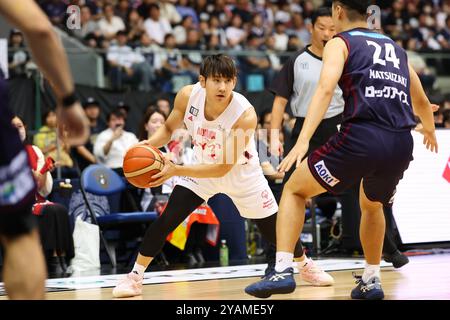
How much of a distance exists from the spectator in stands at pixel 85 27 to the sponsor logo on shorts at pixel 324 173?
419 inches

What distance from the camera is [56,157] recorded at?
11.5 metres

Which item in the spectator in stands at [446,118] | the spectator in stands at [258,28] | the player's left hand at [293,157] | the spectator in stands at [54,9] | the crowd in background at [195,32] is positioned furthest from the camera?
the spectator in stands at [258,28]

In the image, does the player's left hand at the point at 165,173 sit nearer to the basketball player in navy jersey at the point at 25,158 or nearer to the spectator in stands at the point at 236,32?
the basketball player in navy jersey at the point at 25,158

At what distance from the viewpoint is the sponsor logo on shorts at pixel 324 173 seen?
5.34 metres

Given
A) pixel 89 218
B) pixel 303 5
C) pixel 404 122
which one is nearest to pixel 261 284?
pixel 404 122

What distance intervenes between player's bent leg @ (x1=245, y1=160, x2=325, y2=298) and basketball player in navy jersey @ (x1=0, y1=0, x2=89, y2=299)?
218 centimetres

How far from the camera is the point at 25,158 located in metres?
3.35

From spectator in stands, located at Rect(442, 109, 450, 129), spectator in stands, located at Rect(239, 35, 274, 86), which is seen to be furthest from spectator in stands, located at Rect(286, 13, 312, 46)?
spectator in stands, located at Rect(442, 109, 450, 129)

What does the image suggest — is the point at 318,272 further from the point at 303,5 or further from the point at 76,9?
the point at 303,5

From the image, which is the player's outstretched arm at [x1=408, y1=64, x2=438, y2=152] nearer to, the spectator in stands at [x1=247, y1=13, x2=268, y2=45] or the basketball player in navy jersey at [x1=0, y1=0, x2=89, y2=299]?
the basketball player in navy jersey at [x1=0, y1=0, x2=89, y2=299]

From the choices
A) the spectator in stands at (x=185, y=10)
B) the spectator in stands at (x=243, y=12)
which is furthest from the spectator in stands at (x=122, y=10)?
the spectator in stands at (x=243, y=12)

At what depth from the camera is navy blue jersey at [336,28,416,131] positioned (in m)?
5.35

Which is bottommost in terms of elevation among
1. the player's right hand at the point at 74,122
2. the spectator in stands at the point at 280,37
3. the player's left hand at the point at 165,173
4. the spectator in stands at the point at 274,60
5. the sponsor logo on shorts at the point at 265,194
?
the sponsor logo on shorts at the point at 265,194

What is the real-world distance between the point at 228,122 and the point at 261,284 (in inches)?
64.7
